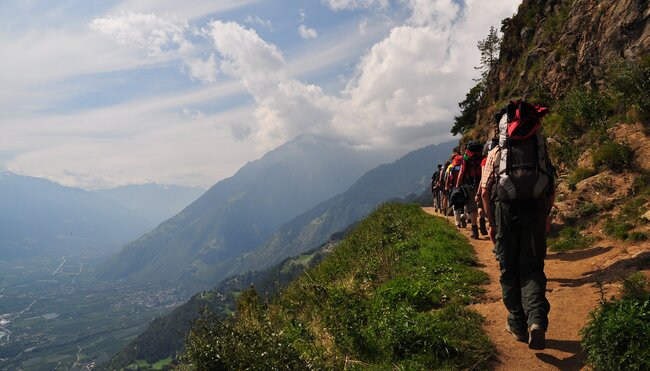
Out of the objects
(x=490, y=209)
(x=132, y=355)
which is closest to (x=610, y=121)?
(x=490, y=209)

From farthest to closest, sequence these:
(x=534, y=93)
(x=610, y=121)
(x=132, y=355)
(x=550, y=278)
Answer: (x=132, y=355)
(x=534, y=93)
(x=610, y=121)
(x=550, y=278)

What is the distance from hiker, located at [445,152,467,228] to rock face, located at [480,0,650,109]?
680 centimetres

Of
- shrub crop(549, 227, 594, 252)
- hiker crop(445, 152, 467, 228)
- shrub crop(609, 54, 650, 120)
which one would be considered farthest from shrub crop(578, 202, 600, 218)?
hiker crop(445, 152, 467, 228)

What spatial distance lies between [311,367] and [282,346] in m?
0.51

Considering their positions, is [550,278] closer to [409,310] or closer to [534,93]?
[409,310]

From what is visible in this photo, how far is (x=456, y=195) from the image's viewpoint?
14.1 meters

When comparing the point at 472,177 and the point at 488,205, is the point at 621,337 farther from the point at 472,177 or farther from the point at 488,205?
the point at 472,177

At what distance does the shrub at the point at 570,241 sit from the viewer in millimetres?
9664

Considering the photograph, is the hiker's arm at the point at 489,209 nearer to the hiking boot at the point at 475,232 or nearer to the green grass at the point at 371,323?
the green grass at the point at 371,323

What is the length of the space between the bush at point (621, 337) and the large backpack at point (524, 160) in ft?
5.81

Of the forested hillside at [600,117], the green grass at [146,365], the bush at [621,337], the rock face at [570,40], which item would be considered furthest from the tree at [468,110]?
the green grass at [146,365]

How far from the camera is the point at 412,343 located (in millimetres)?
5320

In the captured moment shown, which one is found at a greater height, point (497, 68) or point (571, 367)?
point (497, 68)

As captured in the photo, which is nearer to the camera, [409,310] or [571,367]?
[571,367]
